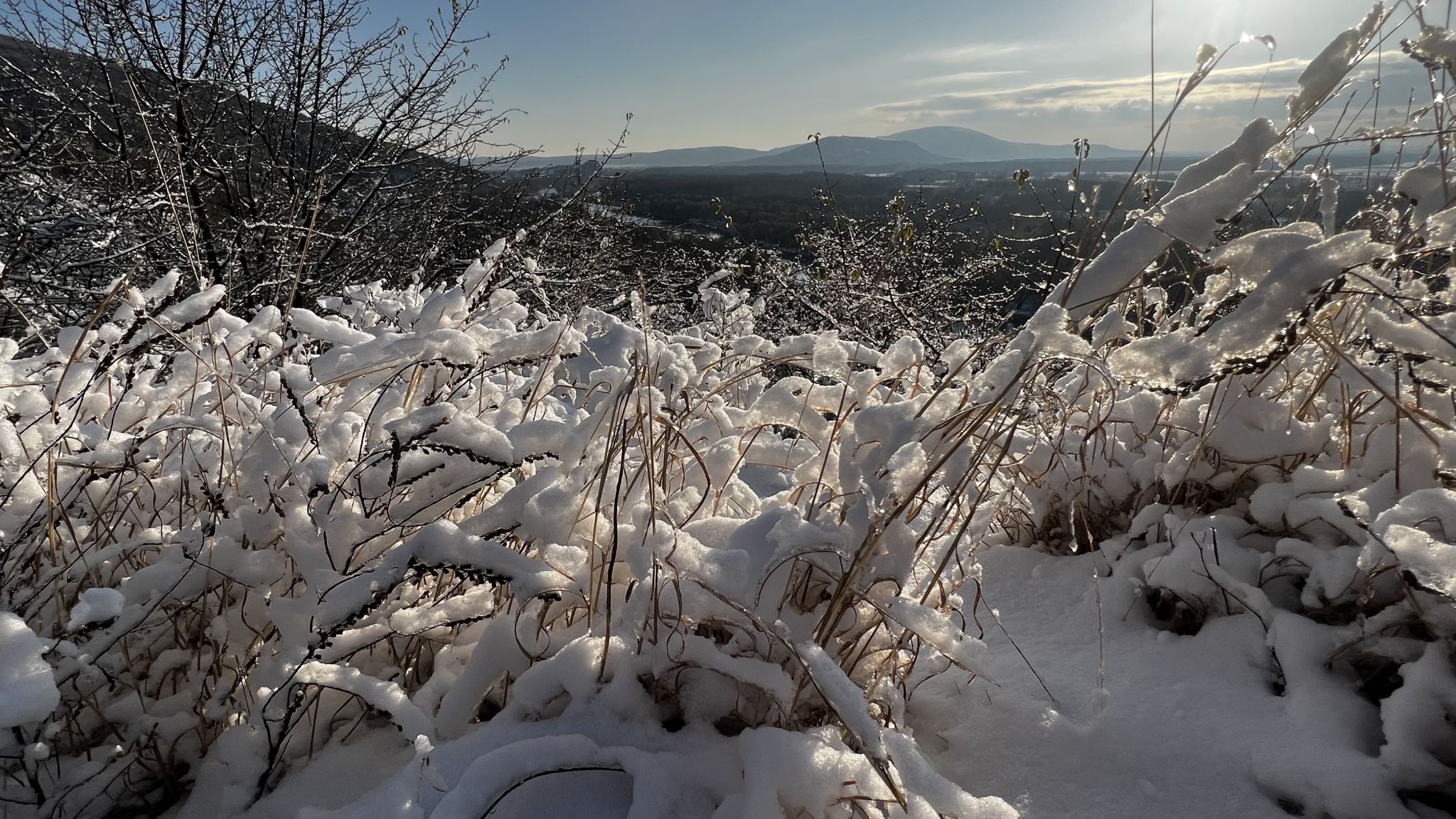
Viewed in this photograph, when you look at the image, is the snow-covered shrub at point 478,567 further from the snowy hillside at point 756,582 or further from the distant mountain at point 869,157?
the distant mountain at point 869,157

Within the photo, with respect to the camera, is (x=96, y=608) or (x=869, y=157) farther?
(x=869, y=157)

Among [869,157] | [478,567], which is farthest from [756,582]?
[869,157]

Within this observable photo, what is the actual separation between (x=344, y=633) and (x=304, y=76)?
6964mm

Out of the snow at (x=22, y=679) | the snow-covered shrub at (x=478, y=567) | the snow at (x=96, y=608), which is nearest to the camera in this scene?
the snow at (x=22, y=679)

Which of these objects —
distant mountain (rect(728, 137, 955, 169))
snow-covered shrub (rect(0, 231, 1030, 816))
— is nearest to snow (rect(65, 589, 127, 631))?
snow-covered shrub (rect(0, 231, 1030, 816))

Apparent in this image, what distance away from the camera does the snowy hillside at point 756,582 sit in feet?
3.25

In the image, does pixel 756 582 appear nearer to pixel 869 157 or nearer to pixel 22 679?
pixel 22 679

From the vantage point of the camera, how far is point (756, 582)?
106 centimetres

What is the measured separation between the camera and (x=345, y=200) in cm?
714

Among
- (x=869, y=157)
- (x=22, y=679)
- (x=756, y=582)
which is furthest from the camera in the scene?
(x=869, y=157)

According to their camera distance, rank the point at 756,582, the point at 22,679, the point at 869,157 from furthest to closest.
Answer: the point at 869,157
the point at 756,582
the point at 22,679

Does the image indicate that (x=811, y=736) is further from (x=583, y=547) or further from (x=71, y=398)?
(x=71, y=398)

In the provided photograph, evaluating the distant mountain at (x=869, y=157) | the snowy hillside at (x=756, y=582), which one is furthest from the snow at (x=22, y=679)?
the distant mountain at (x=869, y=157)

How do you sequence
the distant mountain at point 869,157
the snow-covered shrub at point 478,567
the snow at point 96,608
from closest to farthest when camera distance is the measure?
the snow at point 96,608 < the snow-covered shrub at point 478,567 < the distant mountain at point 869,157
